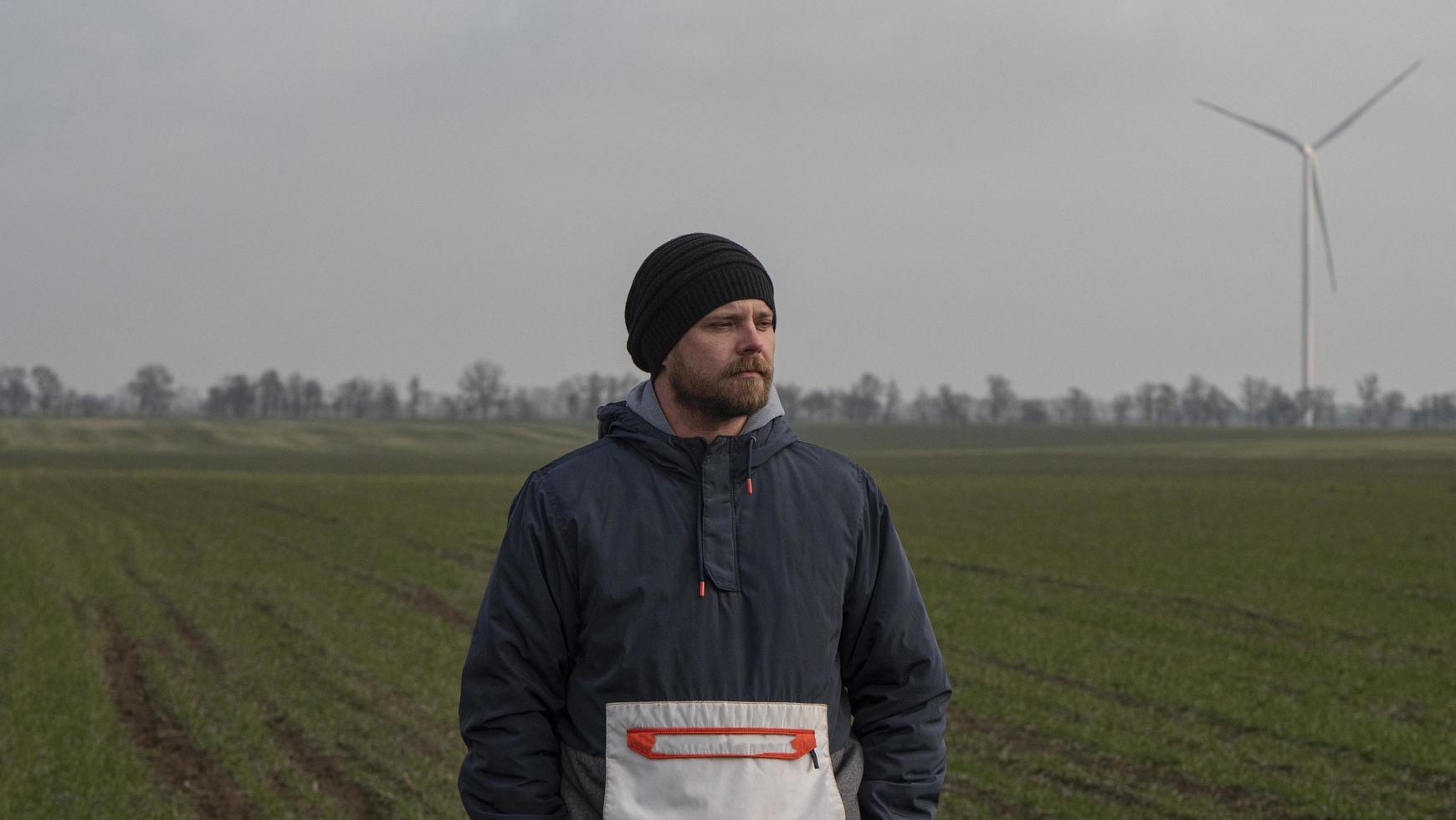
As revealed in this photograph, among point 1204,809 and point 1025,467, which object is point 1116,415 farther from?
point 1204,809

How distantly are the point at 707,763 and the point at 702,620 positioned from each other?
282mm

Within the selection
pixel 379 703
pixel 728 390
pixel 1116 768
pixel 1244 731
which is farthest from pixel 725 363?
pixel 379 703

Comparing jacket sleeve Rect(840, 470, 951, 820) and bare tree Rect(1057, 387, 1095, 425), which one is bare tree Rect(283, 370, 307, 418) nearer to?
bare tree Rect(1057, 387, 1095, 425)

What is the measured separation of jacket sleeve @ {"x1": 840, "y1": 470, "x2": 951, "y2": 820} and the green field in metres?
5.46

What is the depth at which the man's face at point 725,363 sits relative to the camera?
3008mm

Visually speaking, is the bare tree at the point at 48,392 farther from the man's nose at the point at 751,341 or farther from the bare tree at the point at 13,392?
the man's nose at the point at 751,341

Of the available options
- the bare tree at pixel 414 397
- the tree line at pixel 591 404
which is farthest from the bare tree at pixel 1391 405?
the bare tree at pixel 414 397

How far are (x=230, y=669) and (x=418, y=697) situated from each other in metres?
2.29

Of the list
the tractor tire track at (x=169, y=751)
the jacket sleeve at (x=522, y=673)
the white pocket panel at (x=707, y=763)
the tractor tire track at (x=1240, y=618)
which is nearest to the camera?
the white pocket panel at (x=707, y=763)

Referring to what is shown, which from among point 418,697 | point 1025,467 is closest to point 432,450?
point 1025,467

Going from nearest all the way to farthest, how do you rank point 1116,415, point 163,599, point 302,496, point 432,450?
point 163,599 < point 302,496 < point 432,450 < point 1116,415

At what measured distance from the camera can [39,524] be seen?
30984mm

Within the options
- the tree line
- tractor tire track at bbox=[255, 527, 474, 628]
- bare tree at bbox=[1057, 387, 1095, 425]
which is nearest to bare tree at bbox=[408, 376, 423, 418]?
the tree line

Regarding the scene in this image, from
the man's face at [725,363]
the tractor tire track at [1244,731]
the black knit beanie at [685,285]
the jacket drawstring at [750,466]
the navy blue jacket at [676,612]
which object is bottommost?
the tractor tire track at [1244,731]
